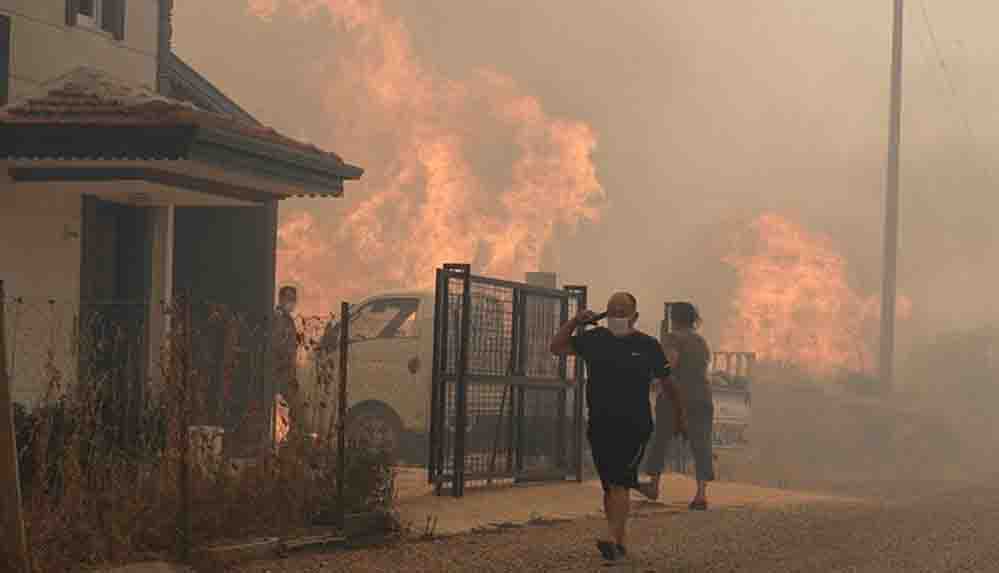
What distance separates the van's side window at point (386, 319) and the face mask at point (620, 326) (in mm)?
8376

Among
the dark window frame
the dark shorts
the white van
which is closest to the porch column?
the dark window frame

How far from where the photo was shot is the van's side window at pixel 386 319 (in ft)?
64.7

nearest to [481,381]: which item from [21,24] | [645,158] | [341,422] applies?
[341,422]

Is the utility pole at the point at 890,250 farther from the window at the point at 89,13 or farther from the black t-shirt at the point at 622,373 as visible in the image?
the black t-shirt at the point at 622,373

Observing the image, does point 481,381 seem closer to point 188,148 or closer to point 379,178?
point 188,148

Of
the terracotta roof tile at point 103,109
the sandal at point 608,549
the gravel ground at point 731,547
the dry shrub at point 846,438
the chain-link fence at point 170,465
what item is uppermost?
the terracotta roof tile at point 103,109

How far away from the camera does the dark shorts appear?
11.1m

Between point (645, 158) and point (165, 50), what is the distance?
44.9m

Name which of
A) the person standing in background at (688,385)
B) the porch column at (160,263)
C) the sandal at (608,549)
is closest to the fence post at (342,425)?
the sandal at (608,549)

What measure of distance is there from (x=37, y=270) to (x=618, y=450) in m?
6.16

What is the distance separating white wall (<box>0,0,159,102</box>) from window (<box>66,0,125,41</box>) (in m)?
0.10

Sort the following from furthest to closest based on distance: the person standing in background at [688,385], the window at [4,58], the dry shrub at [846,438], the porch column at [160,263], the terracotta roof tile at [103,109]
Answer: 1. the dry shrub at [846,438]
2. the porch column at [160,263]
3. the person standing in background at [688,385]
4. the window at [4,58]
5. the terracotta roof tile at [103,109]

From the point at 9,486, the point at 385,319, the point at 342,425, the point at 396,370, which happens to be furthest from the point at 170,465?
the point at 385,319

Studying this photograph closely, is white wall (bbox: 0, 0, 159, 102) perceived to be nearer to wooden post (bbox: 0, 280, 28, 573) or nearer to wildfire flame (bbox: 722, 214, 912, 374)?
wooden post (bbox: 0, 280, 28, 573)
